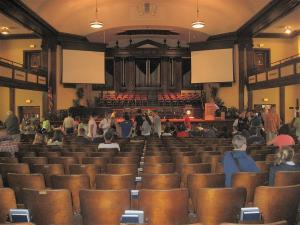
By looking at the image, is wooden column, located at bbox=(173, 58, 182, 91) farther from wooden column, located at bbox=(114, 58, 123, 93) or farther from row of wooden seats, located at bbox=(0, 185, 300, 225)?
row of wooden seats, located at bbox=(0, 185, 300, 225)

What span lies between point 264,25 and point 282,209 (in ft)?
51.5

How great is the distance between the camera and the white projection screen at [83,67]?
72.4 feet

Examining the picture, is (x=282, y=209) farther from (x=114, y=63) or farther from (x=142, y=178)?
(x=114, y=63)

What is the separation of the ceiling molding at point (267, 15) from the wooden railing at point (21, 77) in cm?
1041

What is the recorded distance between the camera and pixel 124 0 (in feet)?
59.6

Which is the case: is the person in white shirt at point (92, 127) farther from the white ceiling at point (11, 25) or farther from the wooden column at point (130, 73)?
the wooden column at point (130, 73)

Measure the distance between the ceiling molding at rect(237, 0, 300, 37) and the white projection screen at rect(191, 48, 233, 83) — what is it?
1585 millimetres

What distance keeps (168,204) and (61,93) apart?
19.0m

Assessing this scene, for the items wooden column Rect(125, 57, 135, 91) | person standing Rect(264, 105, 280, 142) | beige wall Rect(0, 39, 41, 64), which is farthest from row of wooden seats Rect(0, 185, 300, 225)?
wooden column Rect(125, 57, 135, 91)

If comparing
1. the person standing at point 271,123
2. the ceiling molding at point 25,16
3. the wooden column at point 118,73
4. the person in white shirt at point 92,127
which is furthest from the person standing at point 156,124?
the wooden column at point 118,73

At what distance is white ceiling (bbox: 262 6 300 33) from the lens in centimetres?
1768

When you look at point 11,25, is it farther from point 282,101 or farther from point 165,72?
point 282,101

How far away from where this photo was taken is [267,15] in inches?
673

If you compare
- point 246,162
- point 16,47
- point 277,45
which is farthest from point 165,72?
point 246,162
